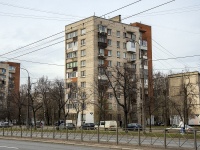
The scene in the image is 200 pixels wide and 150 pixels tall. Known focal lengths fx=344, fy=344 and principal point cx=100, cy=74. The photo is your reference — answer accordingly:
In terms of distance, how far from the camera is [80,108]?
7544 cm

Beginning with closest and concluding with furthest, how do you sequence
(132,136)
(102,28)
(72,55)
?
(132,136), (102,28), (72,55)

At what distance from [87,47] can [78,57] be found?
3.79m

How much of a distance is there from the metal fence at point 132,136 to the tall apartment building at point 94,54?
41.1 m

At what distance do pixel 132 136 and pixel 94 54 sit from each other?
2125 inches

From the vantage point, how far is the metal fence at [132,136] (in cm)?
1958

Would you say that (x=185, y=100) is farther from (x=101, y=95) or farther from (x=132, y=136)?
(x=132, y=136)

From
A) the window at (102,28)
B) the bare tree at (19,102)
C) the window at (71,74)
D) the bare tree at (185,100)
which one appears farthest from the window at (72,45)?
the bare tree at (185,100)

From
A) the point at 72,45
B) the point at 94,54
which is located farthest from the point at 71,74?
the point at 94,54

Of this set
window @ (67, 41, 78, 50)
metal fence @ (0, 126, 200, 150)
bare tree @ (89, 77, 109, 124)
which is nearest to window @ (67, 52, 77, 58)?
window @ (67, 41, 78, 50)

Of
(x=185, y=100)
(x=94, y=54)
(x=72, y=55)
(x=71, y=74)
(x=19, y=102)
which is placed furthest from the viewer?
(x=72, y=55)

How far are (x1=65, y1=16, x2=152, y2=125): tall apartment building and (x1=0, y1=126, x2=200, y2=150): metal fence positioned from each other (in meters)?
41.1

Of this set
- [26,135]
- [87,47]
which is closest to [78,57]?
[87,47]

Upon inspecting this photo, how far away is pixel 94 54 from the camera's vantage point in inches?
2997

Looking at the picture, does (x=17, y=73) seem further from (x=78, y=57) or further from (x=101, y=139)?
(x=101, y=139)
